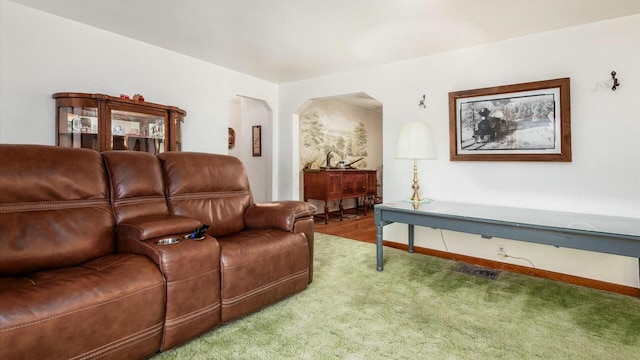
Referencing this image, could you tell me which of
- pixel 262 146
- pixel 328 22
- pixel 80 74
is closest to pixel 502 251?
pixel 328 22

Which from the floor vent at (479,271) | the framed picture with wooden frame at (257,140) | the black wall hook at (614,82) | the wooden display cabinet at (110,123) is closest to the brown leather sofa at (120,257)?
the wooden display cabinet at (110,123)

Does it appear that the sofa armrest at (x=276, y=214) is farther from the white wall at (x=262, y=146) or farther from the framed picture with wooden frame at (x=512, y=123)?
the white wall at (x=262, y=146)

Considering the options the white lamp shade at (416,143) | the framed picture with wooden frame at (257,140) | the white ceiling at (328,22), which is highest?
the white ceiling at (328,22)

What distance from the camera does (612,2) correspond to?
2.28m

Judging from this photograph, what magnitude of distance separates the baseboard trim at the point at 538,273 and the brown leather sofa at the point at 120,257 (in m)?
1.74

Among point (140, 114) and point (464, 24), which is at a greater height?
point (464, 24)

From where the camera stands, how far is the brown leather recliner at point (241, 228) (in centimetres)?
183

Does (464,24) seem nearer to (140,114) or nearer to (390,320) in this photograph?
(390,320)

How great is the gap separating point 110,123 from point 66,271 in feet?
5.71

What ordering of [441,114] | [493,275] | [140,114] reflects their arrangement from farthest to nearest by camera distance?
[441,114] < [140,114] < [493,275]

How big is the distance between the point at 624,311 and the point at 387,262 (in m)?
1.71

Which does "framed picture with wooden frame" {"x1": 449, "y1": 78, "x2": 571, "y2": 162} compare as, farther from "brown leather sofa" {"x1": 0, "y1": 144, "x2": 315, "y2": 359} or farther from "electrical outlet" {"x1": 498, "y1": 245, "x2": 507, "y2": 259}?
"brown leather sofa" {"x1": 0, "y1": 144, "x2": 315, "y2": 359}

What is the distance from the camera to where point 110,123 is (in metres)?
2.74

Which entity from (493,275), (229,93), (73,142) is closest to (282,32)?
(229,93)
